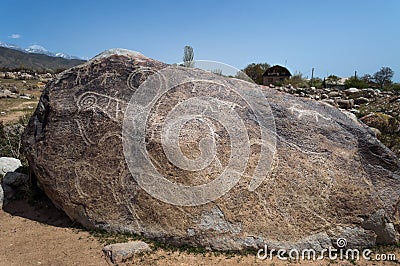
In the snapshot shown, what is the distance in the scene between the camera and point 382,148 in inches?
202

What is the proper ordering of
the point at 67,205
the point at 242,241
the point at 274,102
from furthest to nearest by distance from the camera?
1. the point at 274,102
2. the point at 67,205
3. the point at 242,241

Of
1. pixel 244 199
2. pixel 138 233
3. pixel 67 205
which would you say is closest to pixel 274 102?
pixel 244 199

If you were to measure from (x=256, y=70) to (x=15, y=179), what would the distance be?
44.1m

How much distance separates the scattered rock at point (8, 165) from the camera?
6570mm

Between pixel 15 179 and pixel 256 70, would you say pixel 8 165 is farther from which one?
pixel 256 70

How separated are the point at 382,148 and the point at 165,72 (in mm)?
3514

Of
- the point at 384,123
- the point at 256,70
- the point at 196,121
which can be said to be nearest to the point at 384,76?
the point at 256,70

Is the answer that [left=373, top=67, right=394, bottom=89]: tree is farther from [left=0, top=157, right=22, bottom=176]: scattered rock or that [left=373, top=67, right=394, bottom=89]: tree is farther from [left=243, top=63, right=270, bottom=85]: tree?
[left=0, top=157, right=22, bottom=176]: scattered rock

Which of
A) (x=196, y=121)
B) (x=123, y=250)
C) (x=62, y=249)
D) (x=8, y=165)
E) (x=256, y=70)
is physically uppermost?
(x=256, y=70)

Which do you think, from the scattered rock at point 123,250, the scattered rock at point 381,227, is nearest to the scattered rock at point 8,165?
the scattered rock at point 123,250

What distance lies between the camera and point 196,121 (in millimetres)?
5113

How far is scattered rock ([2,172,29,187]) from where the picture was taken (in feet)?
Answer: 20.0

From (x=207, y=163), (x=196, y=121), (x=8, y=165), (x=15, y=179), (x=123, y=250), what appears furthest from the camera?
(x=8, y=165)

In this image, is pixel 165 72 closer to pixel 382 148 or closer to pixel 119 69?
pixel 119 69
